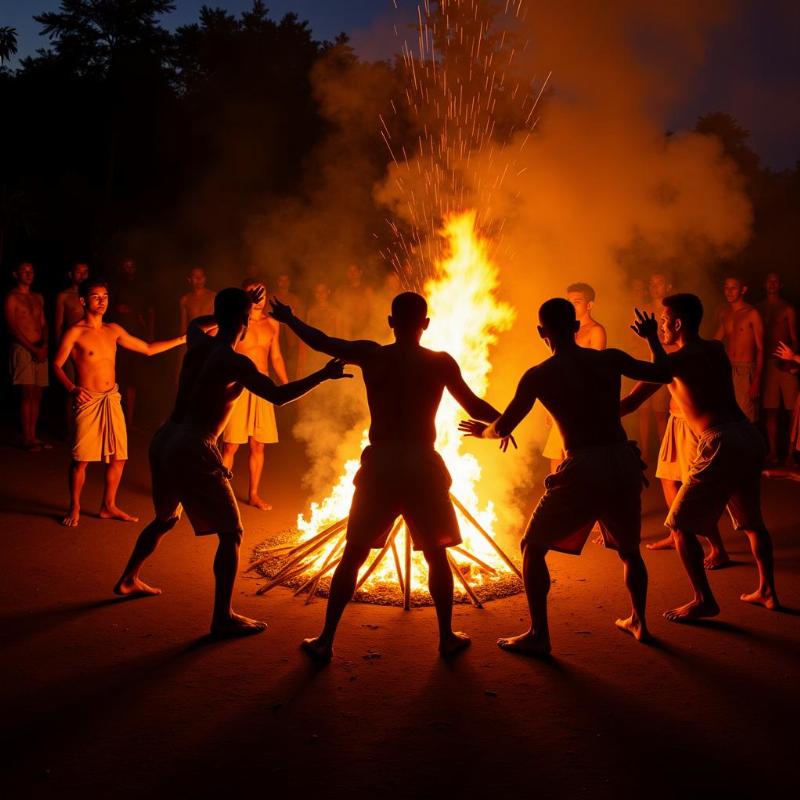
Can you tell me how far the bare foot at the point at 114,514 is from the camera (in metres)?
6.89

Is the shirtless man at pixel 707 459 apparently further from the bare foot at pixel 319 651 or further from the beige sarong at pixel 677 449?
the bare foot at pixel 319 651

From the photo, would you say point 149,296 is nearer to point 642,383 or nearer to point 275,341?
point 275,341

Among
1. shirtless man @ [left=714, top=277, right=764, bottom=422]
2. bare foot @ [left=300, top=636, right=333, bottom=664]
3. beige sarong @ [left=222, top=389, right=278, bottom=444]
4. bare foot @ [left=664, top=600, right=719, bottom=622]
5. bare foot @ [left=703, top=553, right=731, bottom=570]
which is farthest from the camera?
shirtless man @ [left=714, top=277, right=764, bottom=422]

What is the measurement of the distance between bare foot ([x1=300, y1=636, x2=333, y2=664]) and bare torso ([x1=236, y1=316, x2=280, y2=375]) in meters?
4.03

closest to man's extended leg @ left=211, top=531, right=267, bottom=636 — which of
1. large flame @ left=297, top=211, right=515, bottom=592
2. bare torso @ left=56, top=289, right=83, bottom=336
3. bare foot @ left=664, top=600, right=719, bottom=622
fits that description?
large flame @ left=297, top=211, right=515, bottom=592

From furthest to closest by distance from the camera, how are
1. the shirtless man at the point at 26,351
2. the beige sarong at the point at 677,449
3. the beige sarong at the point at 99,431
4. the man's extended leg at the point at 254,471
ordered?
1. the shirtless man at the point at 26,351
2. the man's extended leg at the point at 254,471
3. the beige sarong at the point at 99,431
4. the beige sarong at the point at 677,449

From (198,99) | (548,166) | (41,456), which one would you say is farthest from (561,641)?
(198,99)

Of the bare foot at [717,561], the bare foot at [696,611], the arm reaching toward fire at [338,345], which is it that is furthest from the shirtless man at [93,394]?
the bare foot at [717,561]

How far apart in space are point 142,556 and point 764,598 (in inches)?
156

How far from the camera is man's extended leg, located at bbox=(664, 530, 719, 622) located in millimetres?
4746

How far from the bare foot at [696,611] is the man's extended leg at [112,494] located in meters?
4.55

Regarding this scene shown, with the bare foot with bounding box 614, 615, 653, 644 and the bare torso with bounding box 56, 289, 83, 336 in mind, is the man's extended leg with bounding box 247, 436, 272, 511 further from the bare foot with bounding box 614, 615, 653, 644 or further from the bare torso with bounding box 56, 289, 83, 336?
the bare foot with bounding box 614, 615, 653, 644

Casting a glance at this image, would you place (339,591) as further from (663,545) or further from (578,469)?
(663,545)

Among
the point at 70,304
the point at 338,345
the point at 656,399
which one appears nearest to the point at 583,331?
the point at 656,399
